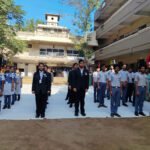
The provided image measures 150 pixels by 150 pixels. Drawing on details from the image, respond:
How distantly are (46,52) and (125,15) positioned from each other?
2122 cm

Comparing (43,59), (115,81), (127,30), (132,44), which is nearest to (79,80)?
(115,81)

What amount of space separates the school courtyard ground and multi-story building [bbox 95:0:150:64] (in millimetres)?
10483

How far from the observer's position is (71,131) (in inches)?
306

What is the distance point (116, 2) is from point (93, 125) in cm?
2416

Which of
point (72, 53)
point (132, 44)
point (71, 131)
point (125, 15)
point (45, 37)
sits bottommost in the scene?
point (71, 131)

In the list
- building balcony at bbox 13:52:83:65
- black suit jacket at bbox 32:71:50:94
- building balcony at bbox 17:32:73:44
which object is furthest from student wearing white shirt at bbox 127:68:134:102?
building balcony at bbox 17:32:73:44

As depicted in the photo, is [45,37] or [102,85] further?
[45,37]

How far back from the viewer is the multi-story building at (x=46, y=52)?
1667 inches

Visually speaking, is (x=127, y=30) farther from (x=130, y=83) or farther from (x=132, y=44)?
(x=130, y=83)

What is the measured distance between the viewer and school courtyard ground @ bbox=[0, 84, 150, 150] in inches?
252

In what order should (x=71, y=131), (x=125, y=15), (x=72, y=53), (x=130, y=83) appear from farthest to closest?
(x=72, y=53), (x=125, y=15), (x=130, y=83), (x=71, y=131)

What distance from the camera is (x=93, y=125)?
859 centimetres

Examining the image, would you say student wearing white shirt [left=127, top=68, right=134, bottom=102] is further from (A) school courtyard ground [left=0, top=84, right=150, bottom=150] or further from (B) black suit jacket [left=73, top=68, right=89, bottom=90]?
(B) black suit jacket [left=73, top=68, right=89, bottom=90]

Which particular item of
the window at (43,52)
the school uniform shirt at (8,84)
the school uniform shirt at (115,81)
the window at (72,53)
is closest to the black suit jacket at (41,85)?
the school uniform shirt at (8,84)
